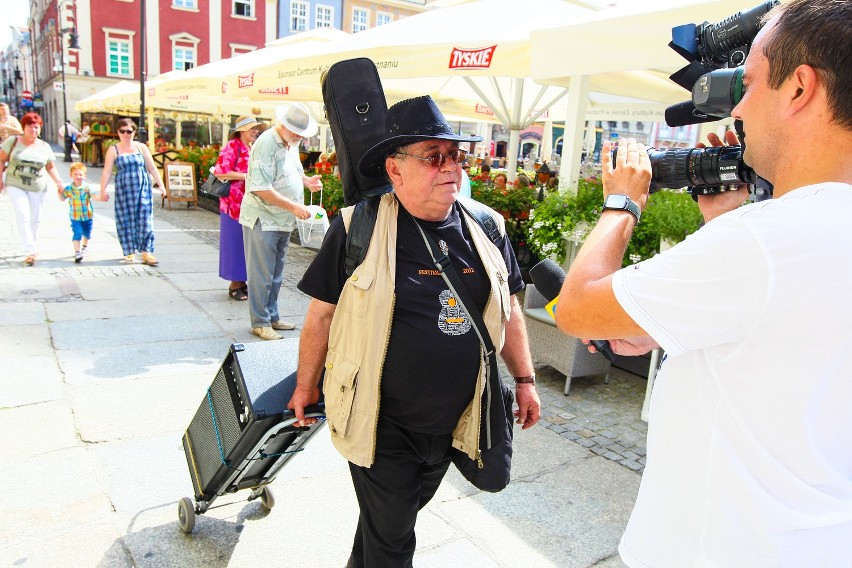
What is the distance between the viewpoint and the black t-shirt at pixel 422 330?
2.07 m

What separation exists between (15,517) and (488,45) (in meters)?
4.38

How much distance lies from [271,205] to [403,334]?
12.1 feet

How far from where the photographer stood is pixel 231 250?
654 cm

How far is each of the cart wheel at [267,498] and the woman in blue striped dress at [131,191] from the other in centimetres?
609

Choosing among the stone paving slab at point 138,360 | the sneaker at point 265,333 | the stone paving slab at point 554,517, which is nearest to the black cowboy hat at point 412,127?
the stone paving slab at point 554,517

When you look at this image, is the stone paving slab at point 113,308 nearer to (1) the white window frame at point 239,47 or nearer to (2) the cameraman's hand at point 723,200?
(2) the cameraman's hand at point 723,200

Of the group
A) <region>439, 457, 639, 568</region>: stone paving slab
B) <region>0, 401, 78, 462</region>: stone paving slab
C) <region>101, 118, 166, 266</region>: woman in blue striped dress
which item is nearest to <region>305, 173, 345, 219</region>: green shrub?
<region>101, 118, 166, 266</region>: woman in blue striped dress

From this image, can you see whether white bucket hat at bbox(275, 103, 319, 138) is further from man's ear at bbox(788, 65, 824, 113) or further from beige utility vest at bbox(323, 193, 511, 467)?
man's ear at bbox(788, 65, 824, 113)

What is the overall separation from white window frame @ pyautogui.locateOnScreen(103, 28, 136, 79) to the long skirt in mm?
38397

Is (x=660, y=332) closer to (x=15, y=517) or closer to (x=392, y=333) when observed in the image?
(x=392, y=333)

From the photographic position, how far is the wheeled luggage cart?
2.27 meters

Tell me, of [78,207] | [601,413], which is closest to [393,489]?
[601,413]

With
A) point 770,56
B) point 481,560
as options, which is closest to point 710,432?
point 770,56

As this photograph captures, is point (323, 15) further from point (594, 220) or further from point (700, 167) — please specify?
point (700, 167)
